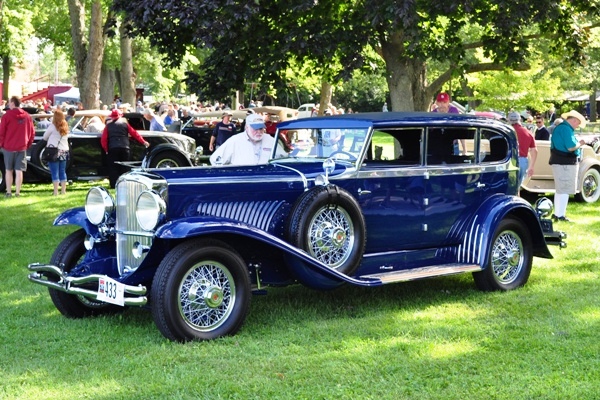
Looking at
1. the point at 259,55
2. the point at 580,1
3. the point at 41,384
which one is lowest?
the point at 41,384

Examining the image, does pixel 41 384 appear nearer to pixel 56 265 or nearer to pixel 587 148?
pixel 56 265

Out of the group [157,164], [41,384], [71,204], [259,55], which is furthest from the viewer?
[157,164]

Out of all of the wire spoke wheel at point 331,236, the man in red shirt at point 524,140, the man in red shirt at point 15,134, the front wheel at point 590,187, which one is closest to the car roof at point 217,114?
the man in red shirt at point 15,134

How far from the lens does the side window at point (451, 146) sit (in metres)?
8.62

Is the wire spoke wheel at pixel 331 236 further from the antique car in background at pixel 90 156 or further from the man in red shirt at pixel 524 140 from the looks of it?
the antique car in background at pixel 90 156

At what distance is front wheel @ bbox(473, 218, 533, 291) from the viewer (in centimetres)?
870

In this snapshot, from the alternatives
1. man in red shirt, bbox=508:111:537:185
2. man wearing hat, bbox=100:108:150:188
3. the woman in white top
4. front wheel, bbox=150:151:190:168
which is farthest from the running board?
front wheel, bbox=150:151:190:168

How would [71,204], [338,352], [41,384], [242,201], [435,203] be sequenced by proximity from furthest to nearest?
1. [71,204]
2. [435,203]
3. [242,201]
4. [338,352]
5. [41,384]

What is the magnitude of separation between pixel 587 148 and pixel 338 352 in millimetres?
11665

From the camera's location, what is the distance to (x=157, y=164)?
739 inches

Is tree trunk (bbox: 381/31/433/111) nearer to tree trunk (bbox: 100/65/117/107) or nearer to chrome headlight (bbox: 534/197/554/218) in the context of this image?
chrome headlight (bbox: 534/197/554/218)

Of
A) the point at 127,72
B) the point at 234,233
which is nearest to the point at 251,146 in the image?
→ the point at 234,233

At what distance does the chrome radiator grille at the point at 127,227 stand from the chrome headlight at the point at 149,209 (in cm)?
15

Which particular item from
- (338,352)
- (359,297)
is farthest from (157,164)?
(338,352)
